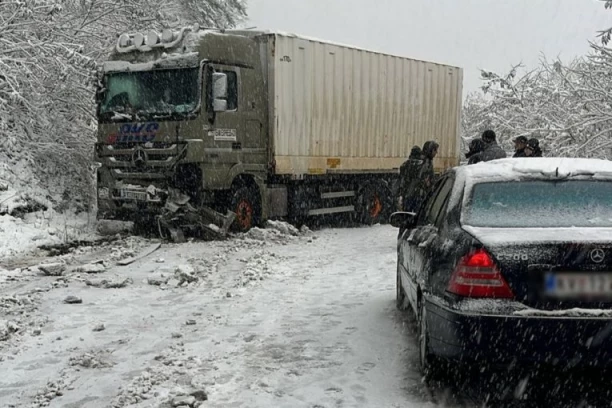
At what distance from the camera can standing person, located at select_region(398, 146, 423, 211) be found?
11.1m

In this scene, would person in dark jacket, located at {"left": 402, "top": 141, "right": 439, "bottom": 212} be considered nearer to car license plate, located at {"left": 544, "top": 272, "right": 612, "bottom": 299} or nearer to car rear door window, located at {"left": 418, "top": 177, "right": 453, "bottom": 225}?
car rear door window, located at {"left": 418, "top": 177, "right": 453, "bottom": 225}

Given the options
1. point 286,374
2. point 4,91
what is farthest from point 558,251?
point 4,91

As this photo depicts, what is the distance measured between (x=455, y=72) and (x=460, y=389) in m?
15.8

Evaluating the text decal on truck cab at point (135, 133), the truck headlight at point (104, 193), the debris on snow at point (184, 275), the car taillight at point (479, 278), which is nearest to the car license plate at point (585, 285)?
the car taillight at point (479, 278)

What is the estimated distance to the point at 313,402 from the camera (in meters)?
4.73

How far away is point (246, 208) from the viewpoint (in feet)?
44.4

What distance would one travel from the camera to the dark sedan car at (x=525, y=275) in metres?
4.22

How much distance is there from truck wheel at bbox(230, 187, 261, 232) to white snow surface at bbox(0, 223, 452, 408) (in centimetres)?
255

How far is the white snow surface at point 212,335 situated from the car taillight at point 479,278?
863 mm

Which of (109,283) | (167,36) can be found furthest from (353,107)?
(109,283)

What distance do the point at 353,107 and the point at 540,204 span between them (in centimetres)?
1136

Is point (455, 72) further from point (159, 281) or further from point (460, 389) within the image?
point (460, 389)

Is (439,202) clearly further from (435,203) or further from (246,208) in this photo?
(246,208)

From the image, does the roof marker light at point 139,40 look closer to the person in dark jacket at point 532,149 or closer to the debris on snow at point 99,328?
the person in dark jacket at point 532,149
